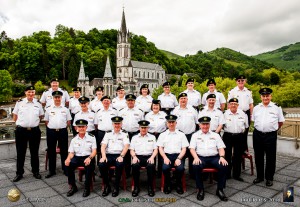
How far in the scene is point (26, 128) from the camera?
636 centimetres

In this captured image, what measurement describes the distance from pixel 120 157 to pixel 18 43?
7244 cm

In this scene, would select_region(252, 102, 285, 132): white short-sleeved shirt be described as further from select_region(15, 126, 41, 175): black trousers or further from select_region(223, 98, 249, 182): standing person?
select_region(15, 126, 41, 175): black trousers

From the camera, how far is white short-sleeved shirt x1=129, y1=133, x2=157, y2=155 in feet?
18.6

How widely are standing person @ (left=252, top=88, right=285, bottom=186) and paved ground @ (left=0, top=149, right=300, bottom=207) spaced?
1.14ft

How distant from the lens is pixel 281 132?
9.19 m

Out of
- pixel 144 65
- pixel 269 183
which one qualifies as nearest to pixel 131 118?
pixel 269 183

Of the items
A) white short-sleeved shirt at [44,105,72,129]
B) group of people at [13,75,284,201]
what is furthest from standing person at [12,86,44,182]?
white short-sleeved shirt at [44,105,72,129]

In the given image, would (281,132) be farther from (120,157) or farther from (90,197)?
(90,197)

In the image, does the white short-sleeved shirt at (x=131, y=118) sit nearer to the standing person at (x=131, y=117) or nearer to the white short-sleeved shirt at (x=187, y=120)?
the standing person at (x=131, y=117)

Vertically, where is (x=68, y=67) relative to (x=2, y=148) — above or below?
above

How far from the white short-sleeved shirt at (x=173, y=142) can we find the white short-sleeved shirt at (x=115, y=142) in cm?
79

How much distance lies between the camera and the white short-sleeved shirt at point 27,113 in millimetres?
6324

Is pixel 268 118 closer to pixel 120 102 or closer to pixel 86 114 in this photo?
pixel 120 102

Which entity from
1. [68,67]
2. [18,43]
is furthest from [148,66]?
[18,43]
